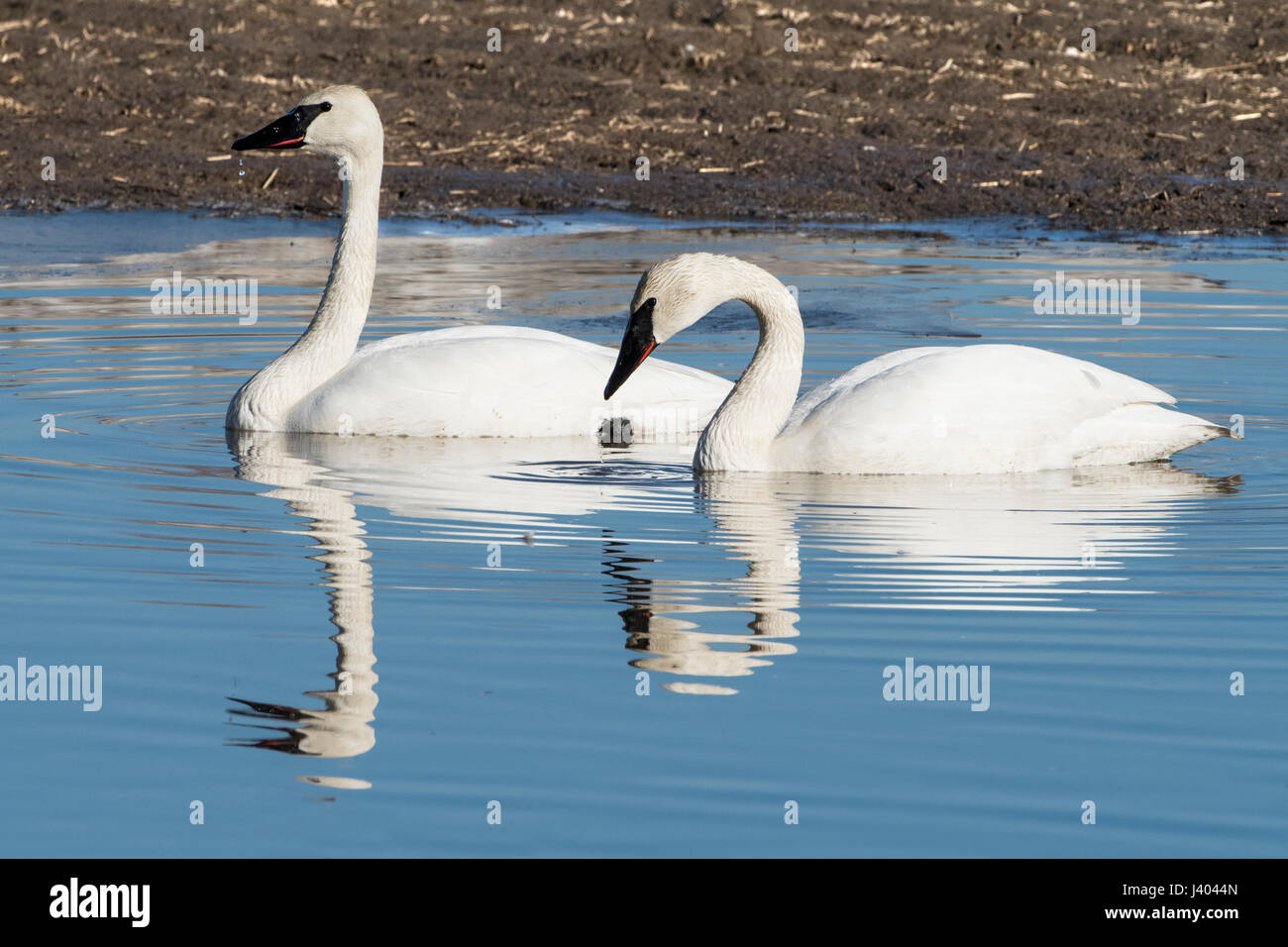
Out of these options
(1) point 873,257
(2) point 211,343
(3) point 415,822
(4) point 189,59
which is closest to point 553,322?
(2) point 211,343

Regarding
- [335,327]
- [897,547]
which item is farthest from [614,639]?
[335,327]

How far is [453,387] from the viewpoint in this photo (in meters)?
8.73

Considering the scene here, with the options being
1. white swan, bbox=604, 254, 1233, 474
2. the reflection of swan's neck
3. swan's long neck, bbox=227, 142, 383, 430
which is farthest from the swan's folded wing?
swan's long neck, bbox=227, 142, 383, 430

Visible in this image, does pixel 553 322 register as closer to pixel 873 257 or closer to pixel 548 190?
pixel 873 257

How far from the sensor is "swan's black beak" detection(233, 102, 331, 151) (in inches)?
371

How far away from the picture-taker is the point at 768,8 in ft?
72.9

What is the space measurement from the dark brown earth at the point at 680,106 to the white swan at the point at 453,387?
769 cm

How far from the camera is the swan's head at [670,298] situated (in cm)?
777

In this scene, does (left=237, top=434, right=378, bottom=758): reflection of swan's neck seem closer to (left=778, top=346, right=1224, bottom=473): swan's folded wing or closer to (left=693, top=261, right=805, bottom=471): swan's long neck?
(left=693, top=261, right=805, bottom=471): swan's long neck

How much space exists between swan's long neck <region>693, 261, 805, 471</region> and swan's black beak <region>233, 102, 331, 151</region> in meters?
2.63

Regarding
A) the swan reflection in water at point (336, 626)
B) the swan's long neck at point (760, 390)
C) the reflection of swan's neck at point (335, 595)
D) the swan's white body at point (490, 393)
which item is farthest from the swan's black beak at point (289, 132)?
the swan's long neck at point (760, 390)

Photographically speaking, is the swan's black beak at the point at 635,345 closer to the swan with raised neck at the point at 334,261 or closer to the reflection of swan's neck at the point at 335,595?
the reflection of swan's neck at the point at 335,595
